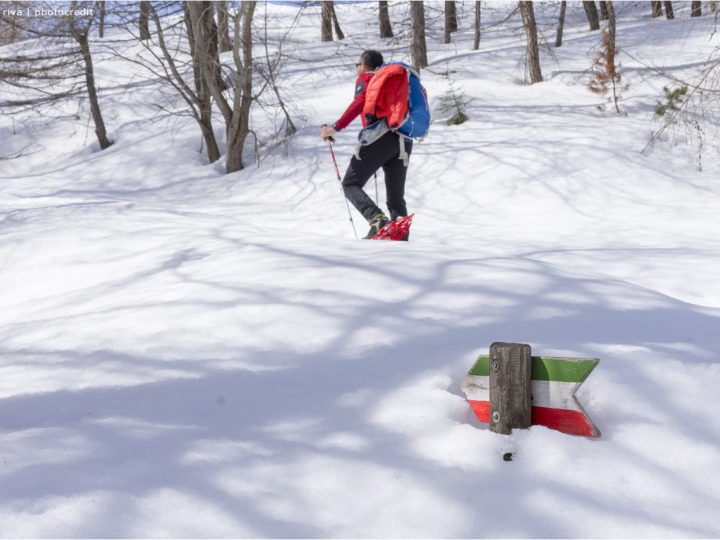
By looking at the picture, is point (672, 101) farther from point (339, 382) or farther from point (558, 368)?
point (339, 382)

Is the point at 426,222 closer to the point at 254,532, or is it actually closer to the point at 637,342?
the point at 637,342

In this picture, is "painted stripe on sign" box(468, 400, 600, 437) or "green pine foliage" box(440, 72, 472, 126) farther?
"green pine foliage" box(440, 72, 472, 126)

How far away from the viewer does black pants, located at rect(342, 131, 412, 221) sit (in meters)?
4.91

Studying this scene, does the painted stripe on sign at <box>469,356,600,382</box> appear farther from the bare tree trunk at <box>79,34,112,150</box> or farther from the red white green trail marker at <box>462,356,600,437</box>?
the bare tree trunk at <box>79,34,112,150</box>

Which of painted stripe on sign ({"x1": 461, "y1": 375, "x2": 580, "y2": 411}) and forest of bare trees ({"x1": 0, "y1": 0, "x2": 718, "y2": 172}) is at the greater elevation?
forest of bare trees ({"x1": 0, "y1": 0, "x2": 718, "y2": 172})

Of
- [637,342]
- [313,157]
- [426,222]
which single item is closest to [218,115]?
[313,157]

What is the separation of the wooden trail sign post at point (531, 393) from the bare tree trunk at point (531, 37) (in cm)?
1182

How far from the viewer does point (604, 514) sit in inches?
57.5

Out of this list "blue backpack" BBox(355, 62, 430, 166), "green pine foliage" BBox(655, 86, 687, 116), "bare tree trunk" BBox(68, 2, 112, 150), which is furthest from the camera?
"bare tree trunk" BBox(68, 2, 112, 150)

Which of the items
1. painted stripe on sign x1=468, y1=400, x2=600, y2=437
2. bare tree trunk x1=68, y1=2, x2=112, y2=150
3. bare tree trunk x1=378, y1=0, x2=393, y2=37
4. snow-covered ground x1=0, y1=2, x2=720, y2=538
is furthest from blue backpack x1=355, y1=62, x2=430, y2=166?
bare tree trunk x1=378, y1=0, x2=393, y2=37

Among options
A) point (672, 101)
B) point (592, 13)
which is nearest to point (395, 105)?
point (672, 101)

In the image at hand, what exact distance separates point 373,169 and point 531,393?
11.2ft

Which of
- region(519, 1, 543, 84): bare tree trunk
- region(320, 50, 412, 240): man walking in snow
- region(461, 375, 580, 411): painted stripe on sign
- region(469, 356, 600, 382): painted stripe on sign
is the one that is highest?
region(519, 1, 543, 84): bare tree trunk

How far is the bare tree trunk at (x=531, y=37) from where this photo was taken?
11.8 m
